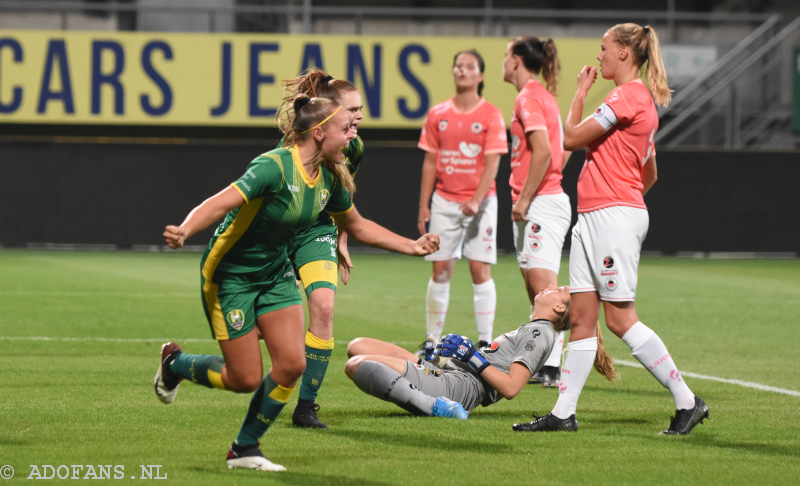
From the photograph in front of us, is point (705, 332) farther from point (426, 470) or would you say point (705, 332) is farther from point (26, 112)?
point (26, 112)

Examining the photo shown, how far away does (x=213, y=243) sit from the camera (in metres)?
4.65

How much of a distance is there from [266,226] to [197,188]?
1695 cm

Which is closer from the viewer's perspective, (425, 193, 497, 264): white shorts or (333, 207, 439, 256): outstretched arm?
(333, 207, 439, 256): outstretched arm

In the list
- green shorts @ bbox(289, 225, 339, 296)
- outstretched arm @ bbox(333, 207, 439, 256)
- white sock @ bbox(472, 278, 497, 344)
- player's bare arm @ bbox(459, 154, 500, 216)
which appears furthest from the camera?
white sock @ bbox(472, 278, 497, 344)

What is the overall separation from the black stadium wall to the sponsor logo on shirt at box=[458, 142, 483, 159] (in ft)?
41.9

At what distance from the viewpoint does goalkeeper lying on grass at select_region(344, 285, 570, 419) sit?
228 inches

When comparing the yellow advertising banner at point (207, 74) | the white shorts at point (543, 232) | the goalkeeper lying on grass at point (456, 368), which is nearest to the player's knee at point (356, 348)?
the goalkeeper lying on grass at point (456, 368)

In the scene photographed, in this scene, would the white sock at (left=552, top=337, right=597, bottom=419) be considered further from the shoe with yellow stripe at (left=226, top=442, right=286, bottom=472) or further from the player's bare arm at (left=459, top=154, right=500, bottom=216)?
the player's bare arm at (left=459, top=154, right=500, bottom=216)

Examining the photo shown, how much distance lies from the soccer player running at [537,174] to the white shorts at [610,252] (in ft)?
5.33

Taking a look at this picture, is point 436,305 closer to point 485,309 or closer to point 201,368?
point 485,309

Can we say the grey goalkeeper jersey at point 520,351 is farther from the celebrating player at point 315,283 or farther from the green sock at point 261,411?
the green sock at point 261,411

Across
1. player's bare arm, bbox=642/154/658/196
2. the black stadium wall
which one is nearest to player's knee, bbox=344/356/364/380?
player's bare arm, bbox=642/154/658/196

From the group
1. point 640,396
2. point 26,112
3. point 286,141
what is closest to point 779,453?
point 640,396

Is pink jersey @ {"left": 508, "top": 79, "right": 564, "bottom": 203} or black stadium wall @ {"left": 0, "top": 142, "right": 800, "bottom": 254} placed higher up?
pink jersey @ {"left": 508, "top": 79, "right": 564, "bottom": 203}
